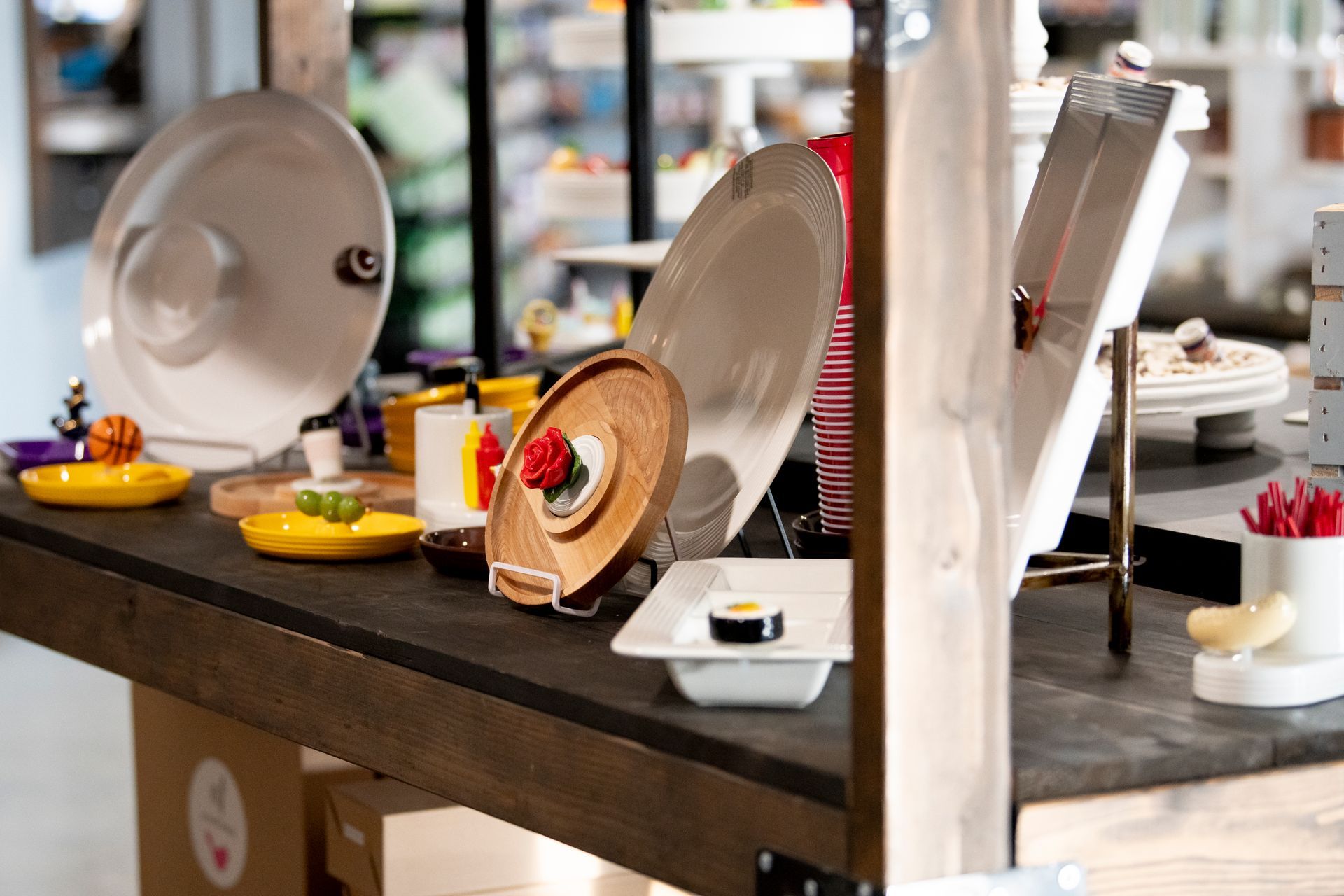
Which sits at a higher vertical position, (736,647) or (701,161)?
(701,161)

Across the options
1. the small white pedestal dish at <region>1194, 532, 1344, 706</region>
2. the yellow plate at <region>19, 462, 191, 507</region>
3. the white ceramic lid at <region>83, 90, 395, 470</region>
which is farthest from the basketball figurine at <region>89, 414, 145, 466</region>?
the small white pedestal dish at <region>1194, 532, 1344, 706</region>

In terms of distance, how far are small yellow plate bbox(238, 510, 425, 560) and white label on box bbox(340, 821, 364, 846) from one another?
268mm

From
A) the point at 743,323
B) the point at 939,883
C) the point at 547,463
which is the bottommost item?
the point at 939,883

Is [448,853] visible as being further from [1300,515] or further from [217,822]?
[1300,515]

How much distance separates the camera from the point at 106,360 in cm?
212

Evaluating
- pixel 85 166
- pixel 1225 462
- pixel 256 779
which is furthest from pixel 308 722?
pixel 85 166

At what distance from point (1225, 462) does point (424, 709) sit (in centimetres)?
100

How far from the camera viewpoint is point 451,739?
4.17 ft

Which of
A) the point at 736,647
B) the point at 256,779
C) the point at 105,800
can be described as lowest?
the point at 105,800

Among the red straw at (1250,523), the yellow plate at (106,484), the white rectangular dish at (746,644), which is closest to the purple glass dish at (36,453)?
the yellow plate at (106,484)

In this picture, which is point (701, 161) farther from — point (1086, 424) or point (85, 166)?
point (85, 166)

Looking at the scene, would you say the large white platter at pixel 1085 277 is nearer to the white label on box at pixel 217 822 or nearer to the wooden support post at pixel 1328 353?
the wooden support post at pixel 1328 353

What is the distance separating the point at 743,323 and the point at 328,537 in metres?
0.45

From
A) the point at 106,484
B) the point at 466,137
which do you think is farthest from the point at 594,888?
the point at 466,137
